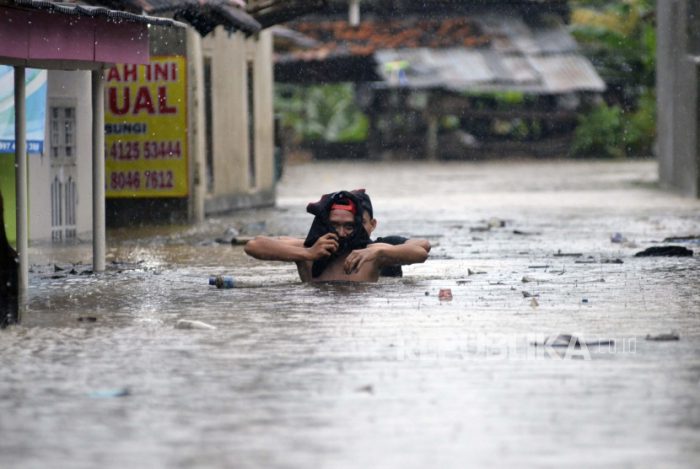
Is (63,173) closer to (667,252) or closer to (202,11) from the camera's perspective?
(202,11)

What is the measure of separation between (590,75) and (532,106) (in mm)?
2810

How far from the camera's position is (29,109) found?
17.4 meters

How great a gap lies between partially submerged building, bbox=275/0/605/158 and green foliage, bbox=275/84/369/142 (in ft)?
6.95

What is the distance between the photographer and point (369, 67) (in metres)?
53.1

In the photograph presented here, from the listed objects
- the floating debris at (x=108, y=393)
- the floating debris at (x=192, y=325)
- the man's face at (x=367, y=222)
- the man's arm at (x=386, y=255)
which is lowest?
the floating debris at (x=108, y=393)

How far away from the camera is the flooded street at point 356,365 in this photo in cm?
643

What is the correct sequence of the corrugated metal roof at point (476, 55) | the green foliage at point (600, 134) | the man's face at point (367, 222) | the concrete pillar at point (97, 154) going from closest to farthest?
1. the man's face at point (367, 222)
2. the concrete pillar at point (97, 154)
3. the corrugated metal roof at point (476, 55)
4. the green foliage at point (600, 134)

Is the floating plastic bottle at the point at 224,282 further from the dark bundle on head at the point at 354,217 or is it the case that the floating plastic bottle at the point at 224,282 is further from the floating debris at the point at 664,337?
the floating debris at the point at 664,337

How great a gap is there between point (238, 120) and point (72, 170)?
6273 mm

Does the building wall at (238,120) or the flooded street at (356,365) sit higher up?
the building wall at (238,120)

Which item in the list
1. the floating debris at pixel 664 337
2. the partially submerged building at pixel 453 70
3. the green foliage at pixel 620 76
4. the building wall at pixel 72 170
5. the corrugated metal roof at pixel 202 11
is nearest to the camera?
the floating debris at pixel 664 337

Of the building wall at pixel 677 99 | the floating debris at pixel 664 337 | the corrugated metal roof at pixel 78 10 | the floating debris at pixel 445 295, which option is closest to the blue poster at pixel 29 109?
the corrugated metal roof at pixel 78 10

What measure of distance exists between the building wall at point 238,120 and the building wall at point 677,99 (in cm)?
776

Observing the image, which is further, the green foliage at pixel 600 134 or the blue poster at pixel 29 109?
the green foliage at pixel 600 134
